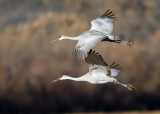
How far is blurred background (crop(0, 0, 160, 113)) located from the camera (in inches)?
1052

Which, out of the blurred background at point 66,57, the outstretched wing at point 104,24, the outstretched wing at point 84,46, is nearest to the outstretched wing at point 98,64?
the outstretched wing at point 84,46

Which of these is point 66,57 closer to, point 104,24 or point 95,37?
point 104,24

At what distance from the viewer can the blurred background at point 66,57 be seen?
87.7 ft

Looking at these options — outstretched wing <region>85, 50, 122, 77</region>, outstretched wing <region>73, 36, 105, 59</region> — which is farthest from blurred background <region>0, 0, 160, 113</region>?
outstretched wing <region>73, 36, 105, 59</region>

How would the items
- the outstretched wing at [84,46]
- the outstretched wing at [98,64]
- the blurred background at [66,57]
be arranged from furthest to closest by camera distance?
the blurred background at [66,57]
the outstretched wing at [98,64]
the outstretched wing at [84,46]

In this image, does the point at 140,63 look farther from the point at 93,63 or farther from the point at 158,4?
the point at 93,63

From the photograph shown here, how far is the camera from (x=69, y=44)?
2598 cm

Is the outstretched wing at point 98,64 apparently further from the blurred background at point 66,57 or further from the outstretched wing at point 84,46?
the blurred background at point 66,57

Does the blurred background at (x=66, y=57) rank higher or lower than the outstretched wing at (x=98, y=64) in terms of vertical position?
higher

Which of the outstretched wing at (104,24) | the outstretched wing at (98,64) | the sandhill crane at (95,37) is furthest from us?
the outstretched wing at (104,24)

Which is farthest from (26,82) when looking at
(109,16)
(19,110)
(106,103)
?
(109,16)

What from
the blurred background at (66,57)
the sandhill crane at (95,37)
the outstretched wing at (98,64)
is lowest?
the outstretched wing at (98,64)

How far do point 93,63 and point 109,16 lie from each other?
214 cm

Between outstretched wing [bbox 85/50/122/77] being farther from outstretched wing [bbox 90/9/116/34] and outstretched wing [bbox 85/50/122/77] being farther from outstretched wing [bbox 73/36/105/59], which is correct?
outstretched wing [bbox 90/9/116/34]
